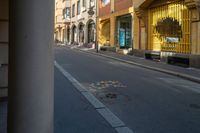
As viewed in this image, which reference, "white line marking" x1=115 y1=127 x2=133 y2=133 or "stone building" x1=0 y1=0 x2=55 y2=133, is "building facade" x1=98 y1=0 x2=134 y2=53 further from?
"stone building" x1=0 y1=0 x2=55 y2=133

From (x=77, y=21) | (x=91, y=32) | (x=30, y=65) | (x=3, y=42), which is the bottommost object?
(x=30, y=65)

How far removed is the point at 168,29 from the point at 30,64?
1944cm

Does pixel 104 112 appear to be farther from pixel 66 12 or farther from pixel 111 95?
pixel 66 12

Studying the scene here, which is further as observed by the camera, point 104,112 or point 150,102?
point 150,102

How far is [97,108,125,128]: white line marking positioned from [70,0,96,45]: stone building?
32.4m

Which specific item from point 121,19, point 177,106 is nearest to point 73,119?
point 177,106

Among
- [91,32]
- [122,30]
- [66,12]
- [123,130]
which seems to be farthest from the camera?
[66,12]

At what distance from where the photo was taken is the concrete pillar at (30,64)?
226 cm

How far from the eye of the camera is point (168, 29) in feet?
69.1

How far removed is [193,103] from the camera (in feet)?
27.9

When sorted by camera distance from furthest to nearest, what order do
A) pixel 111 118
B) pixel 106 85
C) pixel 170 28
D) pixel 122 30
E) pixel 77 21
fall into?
pixel 77 21 → pixel 122 30 → pixel 170 28 → pixel 106 85 → pixel 111 118

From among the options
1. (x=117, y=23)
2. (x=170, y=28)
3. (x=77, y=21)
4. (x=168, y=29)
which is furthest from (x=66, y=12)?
(x=170, y=28)

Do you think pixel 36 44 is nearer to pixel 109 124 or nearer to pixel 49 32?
pixel 49 32

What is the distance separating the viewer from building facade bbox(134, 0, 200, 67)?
1752 cm
